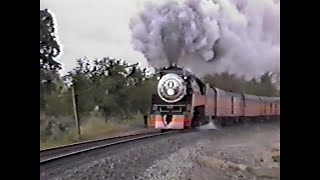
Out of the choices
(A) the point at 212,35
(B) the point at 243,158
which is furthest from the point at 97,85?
(B) the point at 243,158

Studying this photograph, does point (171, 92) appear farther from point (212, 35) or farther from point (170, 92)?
point (212, 35)

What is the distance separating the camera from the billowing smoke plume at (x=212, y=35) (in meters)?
3.18

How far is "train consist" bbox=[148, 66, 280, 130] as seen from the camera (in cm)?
324

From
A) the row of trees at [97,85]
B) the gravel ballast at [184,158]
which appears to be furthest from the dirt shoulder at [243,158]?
the row of trees at [97,85]

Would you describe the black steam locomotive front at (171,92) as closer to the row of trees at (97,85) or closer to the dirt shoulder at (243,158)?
the row of trees at (97,85)

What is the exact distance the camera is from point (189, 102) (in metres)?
3.28

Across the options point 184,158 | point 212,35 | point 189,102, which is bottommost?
point 184,158

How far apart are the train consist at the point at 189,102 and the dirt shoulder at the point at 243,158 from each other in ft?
0.32

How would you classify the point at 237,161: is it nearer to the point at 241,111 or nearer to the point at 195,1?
the point at 241,111

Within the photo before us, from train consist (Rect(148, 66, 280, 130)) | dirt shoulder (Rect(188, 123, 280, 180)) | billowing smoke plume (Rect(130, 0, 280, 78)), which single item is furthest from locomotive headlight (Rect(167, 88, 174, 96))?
dirt shoulder (Rect(188, 123, 280, 180))

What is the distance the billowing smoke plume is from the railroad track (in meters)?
0.33

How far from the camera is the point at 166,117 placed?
326cm

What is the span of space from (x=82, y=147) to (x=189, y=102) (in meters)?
0.51
